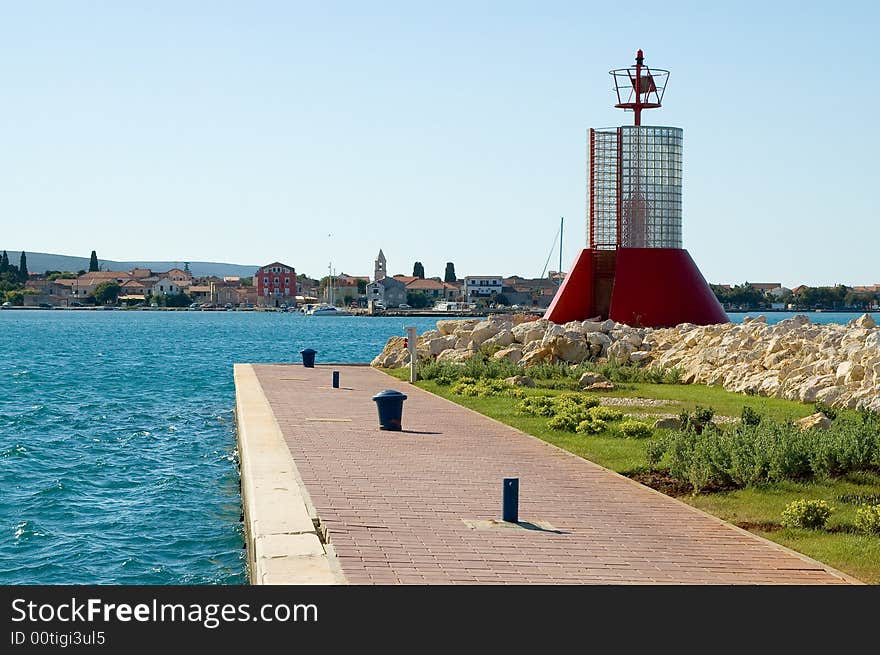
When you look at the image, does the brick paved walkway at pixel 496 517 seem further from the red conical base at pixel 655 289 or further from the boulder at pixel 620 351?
the red conical base at pixel 655 289

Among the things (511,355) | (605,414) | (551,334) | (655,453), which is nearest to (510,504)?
(655,453)

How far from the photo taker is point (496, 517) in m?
11.3

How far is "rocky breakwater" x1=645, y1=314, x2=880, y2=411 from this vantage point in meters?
21.3

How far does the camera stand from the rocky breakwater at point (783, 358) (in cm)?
2127

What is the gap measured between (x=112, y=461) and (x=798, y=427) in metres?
11.3

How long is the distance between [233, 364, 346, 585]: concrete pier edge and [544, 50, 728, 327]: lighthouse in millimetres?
20301

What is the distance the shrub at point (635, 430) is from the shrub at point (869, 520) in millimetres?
6369

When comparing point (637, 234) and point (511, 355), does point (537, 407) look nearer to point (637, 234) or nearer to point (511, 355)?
point (511, 355)

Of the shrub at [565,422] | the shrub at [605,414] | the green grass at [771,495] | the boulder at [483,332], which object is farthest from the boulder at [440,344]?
the shrub at [565,422]

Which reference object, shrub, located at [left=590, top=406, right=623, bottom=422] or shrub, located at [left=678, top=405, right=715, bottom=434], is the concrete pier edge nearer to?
shrub, located at [left=590, top=406, right=623, bottom=422]

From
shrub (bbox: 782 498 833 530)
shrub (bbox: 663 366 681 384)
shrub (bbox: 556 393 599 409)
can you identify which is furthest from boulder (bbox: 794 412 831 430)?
shrub (bbox: 663 366 681 384)
